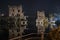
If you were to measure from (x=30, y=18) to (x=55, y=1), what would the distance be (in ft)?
2.05

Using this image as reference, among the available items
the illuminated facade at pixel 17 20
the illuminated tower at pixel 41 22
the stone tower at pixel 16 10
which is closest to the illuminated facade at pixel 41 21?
the illuminated tower at pixel 41 22

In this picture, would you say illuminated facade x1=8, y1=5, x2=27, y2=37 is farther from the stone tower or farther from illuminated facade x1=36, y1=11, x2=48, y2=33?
illuminated facade x1=36, y1=11, x2=48, y2=33

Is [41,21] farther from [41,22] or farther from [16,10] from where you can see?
[16,10]

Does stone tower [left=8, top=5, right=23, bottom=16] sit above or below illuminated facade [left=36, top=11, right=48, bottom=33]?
above

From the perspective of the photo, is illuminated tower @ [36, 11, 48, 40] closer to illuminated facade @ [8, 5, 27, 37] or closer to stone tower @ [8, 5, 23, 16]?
illuminated facade @ [8, 5, 27, 37]

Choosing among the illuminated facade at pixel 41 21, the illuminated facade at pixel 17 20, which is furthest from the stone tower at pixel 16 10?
the illuminated facade at pixel 41 21

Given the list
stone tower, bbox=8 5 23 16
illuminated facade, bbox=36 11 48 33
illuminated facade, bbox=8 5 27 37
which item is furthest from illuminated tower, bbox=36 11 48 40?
stone tower, bbox=8 5 23 16

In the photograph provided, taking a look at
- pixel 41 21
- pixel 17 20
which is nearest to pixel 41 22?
pixel 41 21

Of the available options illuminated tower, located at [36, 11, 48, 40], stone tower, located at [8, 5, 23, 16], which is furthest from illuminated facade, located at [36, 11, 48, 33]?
stone tower, located at [8, 5, 23, 16]

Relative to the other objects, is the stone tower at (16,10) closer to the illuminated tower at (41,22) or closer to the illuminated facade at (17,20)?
the illuminated facade at (17,20)

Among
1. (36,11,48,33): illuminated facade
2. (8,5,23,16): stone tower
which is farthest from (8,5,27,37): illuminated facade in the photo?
(36,11,48,33): illuminated facade

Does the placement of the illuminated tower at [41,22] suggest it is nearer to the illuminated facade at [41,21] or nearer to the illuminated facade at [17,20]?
the illuminated facade at [41,21]

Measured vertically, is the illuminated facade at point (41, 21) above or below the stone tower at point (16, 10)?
below

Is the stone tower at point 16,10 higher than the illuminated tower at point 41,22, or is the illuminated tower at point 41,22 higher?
the stone tower at point 16,10
